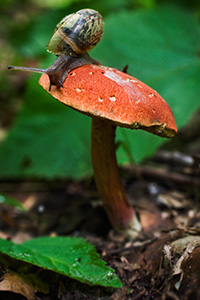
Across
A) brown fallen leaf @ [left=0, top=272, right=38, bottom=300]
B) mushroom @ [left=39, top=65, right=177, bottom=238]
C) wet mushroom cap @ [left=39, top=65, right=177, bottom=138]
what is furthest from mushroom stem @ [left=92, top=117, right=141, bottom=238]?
brown fallen leaf @ [left=0, top=272, right=38, bottom=300]

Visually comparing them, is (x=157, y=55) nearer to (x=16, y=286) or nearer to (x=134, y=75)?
(x=134, y=75)

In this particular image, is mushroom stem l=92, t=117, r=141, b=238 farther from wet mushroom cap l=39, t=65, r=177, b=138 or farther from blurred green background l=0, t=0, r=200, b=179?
blurred green background l=0, t=0, r=200, b=179

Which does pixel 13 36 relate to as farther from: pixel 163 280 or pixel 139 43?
pixel 163 280

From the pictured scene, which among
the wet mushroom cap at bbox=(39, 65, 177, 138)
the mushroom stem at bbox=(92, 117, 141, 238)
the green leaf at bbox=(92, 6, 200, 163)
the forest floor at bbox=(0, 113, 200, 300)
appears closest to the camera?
the wet mushroom cap at bbox=(39, 65, 177, 138)

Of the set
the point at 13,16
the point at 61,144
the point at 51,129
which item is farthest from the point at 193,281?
the point at 13,16

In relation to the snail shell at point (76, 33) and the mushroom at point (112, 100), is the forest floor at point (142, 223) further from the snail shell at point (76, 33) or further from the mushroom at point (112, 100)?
the snail shell at point (76, 33)

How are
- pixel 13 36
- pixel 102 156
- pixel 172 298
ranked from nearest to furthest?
1. pixel 172 298
2. pixel 102 156
3. pixel 13 36
